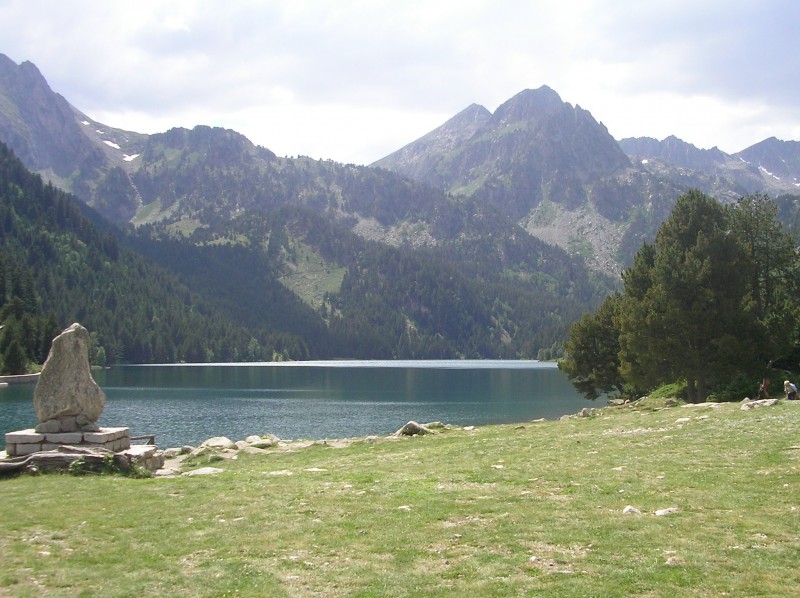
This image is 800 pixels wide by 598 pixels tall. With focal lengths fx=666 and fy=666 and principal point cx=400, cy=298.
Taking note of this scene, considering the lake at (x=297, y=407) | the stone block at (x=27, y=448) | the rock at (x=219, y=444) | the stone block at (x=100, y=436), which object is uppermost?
the stone block at (x=100, y=436)

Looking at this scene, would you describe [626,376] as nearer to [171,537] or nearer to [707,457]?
[707,457]

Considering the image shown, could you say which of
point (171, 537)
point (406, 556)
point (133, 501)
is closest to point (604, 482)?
point (406, 556)

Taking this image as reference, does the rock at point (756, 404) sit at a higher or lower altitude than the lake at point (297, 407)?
higher

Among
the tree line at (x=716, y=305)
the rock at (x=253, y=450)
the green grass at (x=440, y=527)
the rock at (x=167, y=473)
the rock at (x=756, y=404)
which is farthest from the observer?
the tree line at (x=716, y=305)

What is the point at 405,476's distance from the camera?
899 inches

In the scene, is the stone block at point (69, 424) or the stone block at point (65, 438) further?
the stone block at point (69, 424)

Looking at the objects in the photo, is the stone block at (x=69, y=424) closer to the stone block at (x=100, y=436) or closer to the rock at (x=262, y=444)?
the stone block at (x=100, y=436)

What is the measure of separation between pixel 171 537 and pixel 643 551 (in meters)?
10.1

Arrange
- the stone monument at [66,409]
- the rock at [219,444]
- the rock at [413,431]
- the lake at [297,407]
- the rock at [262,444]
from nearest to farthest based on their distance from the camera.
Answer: the stone monument at [66,409], the rock at [219,444], the rock at [262,444], the rock at [413,431], the lake at [297,407]

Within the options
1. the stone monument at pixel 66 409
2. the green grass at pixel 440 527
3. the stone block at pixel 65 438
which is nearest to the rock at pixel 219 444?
the stone monument at pixel 66 409

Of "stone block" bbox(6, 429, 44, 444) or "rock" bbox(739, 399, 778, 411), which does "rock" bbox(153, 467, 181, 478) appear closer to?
"stone block" bbox(6, 429, 44, 444)

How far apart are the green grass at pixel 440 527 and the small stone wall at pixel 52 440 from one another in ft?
13.6

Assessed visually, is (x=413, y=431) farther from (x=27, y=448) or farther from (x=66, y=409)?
(x=27, y=448)

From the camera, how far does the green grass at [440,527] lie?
1139cm
